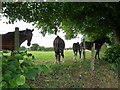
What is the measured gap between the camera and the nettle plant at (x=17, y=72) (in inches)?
47.6

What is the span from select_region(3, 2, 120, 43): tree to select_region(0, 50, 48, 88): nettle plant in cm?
830

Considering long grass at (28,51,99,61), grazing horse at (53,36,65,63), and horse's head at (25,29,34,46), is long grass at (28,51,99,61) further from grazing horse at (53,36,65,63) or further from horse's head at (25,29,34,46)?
horse's head at (25,29,34,46)

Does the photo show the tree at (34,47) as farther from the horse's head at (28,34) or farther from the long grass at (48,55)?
the horse's head at (28,34)

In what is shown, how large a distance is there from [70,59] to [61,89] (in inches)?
215

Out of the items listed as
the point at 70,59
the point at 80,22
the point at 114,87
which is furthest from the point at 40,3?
the point at 114,87

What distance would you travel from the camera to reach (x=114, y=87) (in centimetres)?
739

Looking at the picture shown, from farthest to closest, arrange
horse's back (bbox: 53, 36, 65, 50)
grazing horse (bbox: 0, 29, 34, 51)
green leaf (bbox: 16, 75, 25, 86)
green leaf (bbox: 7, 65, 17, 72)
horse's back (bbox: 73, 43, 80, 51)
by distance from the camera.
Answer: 1. horse's back (bbox: 73, 43, 80, 51)
2. horse's back (bbox: 53, 36, 65, 50)
3. grazing horse (bbox: 0, 29, 34, 51)
4. green leaf (bbox: 7, 65, 17, 72)
5. green leaf (bbox: 16, 75, 25, 86)

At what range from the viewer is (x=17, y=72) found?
1.41 metres

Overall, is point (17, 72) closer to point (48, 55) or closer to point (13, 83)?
point (13, 83)

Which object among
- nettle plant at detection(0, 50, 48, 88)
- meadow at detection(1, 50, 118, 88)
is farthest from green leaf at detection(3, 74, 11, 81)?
meadow at detection(1, 50, 118, 88)

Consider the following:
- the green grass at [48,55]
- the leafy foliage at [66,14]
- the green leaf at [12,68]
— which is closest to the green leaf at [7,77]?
the green leaf at [12,68]

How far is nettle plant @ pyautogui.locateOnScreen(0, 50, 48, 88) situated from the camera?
1.21 m

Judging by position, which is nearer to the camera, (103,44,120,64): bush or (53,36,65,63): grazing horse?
(53,36,65,63): grazing horse

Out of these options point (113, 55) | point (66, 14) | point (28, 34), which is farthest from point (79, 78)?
point (66, 14)
